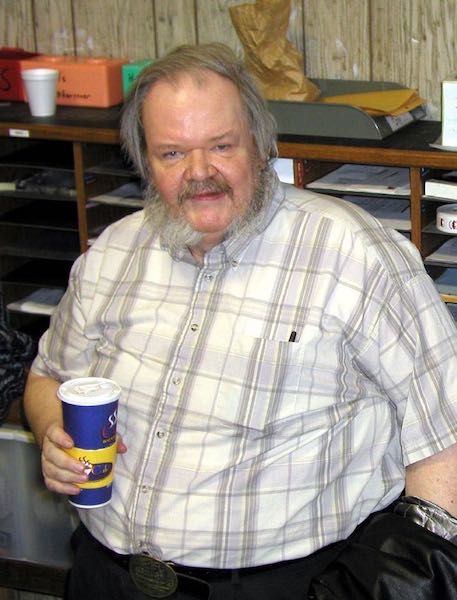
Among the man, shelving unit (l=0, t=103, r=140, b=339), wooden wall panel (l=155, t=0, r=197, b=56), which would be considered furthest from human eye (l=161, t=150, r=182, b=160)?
wooden wall panel (l=155, t=0, r=197, b=56)

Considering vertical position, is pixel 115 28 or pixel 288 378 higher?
pixel 115 28

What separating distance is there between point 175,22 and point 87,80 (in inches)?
9.7

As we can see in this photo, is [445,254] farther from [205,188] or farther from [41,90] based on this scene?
[41,90]

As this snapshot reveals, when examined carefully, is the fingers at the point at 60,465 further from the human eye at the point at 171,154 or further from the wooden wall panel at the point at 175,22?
the wooden wall panel at the point at 175,22

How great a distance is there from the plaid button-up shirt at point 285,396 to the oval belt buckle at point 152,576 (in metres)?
0.01

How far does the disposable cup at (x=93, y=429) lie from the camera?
1.55 metres

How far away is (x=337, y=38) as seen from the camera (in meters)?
2.52

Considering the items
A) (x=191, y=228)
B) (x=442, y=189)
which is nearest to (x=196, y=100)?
(x=191, y=228)

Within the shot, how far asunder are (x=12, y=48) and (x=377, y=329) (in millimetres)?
1545

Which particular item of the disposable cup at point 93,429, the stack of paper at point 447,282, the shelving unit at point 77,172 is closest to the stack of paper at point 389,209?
the shelving unit at point 77,172

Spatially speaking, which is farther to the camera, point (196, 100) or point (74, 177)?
point (74, 177)

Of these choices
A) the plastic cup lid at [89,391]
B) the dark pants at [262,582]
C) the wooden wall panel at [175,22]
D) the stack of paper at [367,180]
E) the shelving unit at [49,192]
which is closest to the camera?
the plastic cup lid at [89,391]

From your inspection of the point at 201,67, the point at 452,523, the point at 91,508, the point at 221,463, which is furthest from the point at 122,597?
the point at 201,67

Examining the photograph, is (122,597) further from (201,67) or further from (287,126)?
(287,126)
